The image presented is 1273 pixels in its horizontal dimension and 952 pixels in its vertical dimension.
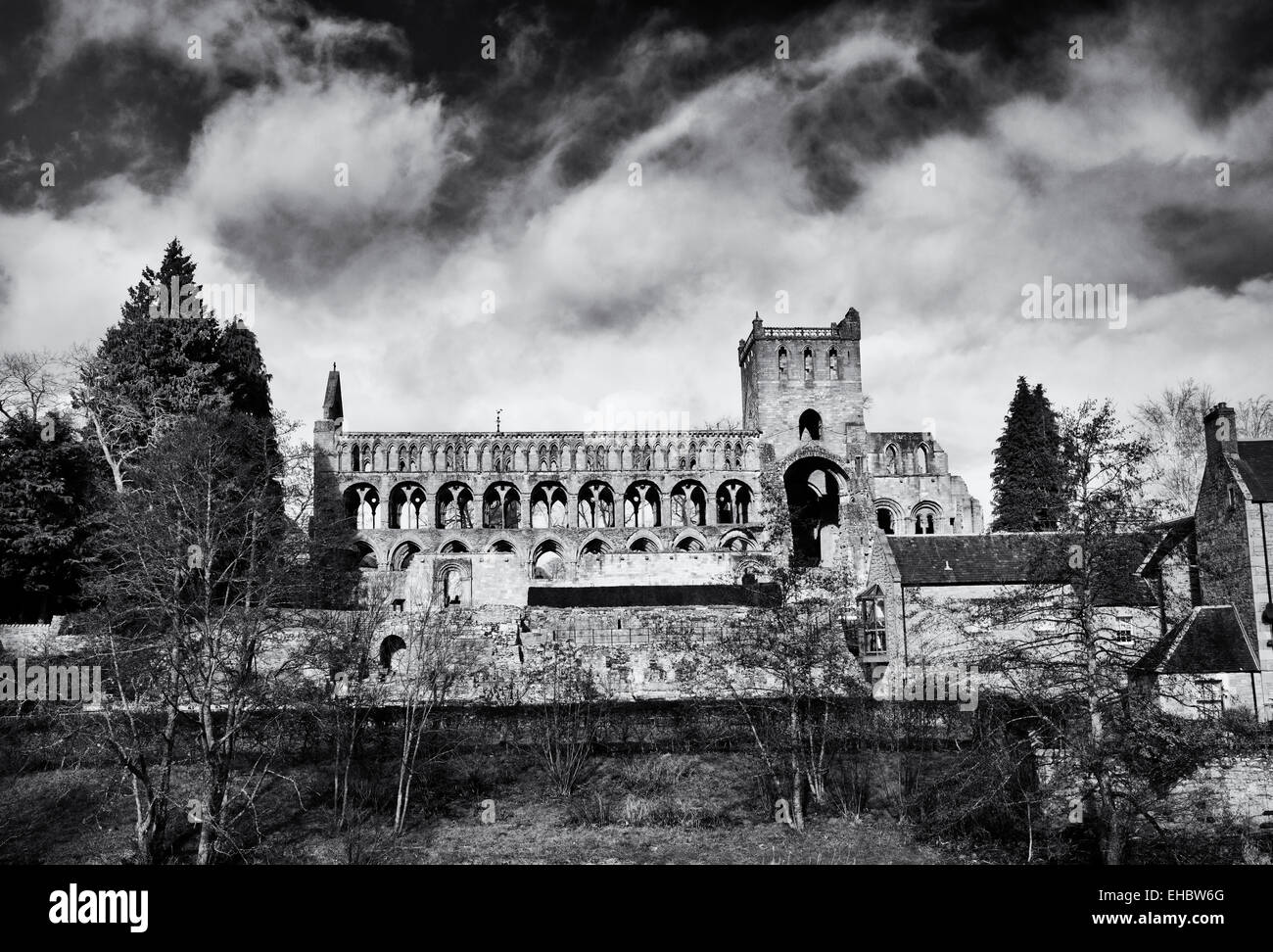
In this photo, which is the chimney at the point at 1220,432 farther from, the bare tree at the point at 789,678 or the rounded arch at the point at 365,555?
the rounded arch at the point at 365,555

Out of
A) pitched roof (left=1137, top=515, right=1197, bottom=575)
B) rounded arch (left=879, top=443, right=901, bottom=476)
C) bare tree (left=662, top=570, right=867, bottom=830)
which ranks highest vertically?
rounded arch (left=879, top=443, right=901, bottom=476)

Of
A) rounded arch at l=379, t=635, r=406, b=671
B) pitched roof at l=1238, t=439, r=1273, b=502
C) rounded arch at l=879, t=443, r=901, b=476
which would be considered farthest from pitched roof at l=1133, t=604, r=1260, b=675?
rounded arch at l=879, t=443, r=901, b=476

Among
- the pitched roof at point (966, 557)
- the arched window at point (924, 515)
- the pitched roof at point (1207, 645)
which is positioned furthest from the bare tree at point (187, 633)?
the arched window at point (924, 515)

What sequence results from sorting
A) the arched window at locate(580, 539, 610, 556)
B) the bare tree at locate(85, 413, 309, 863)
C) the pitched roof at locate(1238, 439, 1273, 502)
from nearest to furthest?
the bare tree at locate(85, 413, 309, 863) → the pitched roof at locate(1238, 439, 1273, 502) → the arched window at locate(580, 539, 610, 556)

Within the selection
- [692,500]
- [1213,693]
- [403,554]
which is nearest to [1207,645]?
[1213,693]

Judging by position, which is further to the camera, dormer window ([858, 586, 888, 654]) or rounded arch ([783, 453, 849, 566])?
rounded arch ([783, 453, 849, 566])

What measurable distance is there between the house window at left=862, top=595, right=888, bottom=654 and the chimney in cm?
1056

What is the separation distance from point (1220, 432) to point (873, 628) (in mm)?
11664

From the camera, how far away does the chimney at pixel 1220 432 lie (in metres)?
26.7

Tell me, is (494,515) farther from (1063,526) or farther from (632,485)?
(1063,526)

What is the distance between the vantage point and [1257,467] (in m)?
26.4

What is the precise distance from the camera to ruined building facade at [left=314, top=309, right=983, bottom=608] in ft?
177

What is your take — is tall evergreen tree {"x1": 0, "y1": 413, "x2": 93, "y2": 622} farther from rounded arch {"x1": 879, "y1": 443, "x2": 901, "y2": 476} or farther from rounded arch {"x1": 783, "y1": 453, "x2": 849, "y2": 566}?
rounded arch {"x1": 879, "y1": 443, "x2": 901, "y2": 476}

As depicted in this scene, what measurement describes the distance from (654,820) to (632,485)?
35780mm
